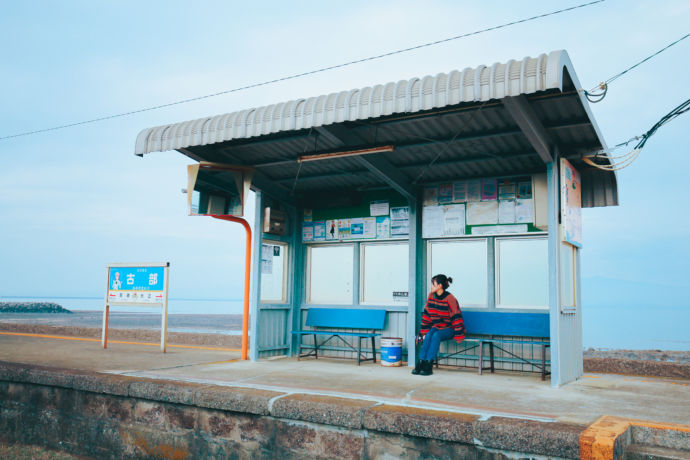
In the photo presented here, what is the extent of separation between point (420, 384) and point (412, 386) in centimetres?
22

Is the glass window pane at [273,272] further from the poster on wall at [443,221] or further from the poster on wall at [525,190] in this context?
A: the poster on wall at [525,190]

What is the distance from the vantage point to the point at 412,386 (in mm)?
6281

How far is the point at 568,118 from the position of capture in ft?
21.5

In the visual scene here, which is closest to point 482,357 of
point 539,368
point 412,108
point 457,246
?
point 539,368

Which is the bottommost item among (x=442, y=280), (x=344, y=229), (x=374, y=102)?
(x=442, y=280)

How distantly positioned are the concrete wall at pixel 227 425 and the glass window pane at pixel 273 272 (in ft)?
10.9

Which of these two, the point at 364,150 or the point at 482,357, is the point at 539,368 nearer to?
the point at 482,357

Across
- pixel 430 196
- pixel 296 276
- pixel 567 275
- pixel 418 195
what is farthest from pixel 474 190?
pixel 296 276

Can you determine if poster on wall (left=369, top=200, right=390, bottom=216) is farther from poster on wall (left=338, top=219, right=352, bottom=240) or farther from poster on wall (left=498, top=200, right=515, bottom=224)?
poster on wall (left=498, top=200, right=515, bottom=224)

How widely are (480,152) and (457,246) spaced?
5.53 feet

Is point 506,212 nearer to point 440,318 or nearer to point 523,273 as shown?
point 523,273

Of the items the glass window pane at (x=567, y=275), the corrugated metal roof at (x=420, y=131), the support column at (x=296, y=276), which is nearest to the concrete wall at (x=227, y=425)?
the glass window pane at (x=567, y=275)

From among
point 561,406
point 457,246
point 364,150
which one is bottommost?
point 561,406

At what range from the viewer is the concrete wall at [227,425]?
4.27 metres
